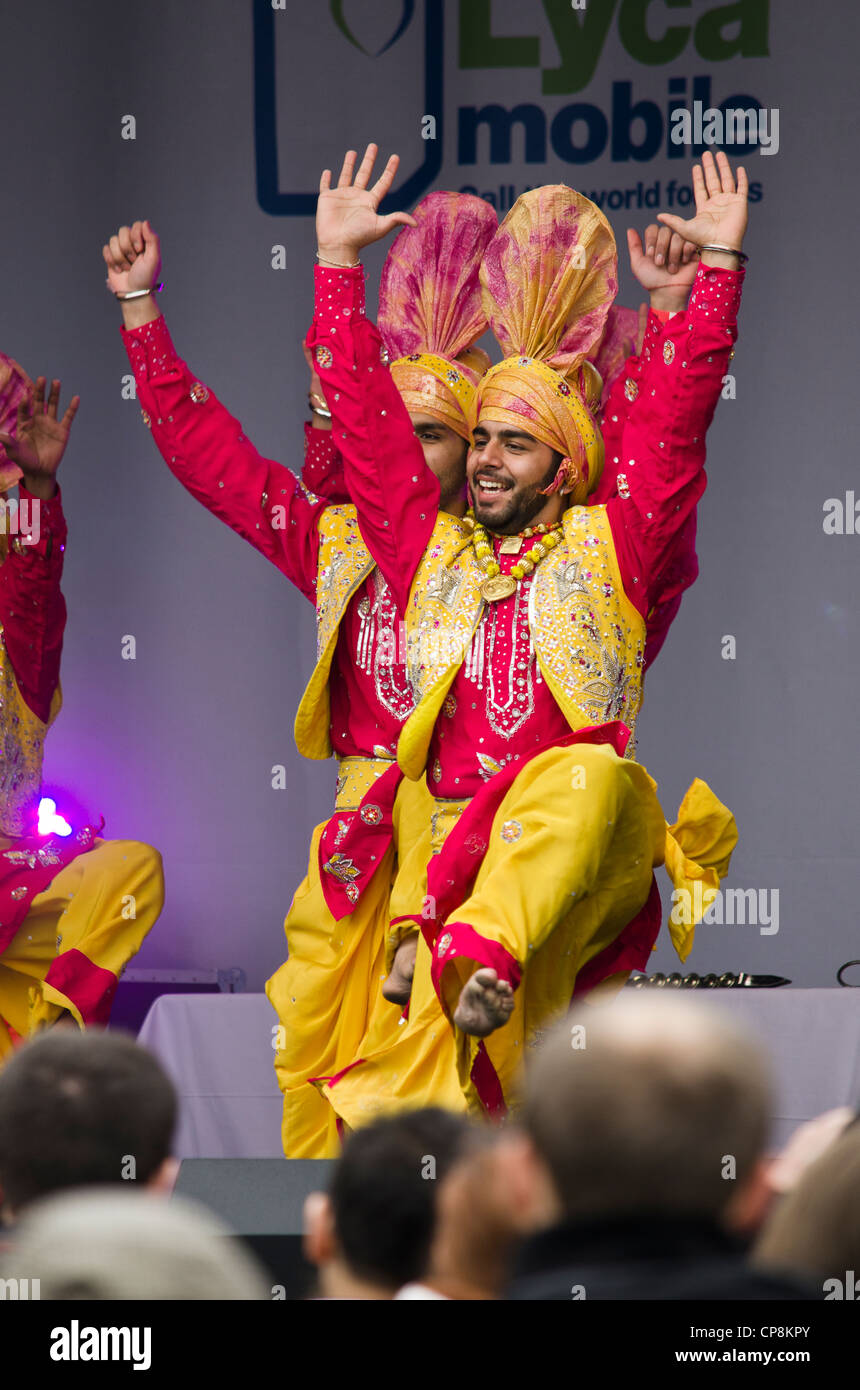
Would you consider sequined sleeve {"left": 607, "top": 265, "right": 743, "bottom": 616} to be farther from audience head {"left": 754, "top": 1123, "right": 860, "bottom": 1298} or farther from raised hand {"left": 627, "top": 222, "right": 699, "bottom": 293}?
audience head {"left": 754, "top": 1123, "right": 860, "bottom": 1298}

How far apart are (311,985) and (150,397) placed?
123 centimetres

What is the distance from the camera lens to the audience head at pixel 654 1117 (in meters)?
1.32

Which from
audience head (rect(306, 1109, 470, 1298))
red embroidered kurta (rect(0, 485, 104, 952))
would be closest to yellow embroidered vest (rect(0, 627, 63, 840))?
red embroidered kurta (rect(0, 485, 104, 952))

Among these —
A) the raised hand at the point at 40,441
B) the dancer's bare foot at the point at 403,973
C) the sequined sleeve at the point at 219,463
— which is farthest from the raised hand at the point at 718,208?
the raised hand at the point at 40,441

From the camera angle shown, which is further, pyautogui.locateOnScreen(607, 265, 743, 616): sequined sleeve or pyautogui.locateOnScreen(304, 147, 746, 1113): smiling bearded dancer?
pyautogui.locateOnScreen(607, 265, 743, 616): sequined sleeve

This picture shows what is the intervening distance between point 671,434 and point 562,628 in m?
0.38

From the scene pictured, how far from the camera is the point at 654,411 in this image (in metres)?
3.21

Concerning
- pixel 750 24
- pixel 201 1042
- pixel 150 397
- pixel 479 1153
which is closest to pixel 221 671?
pixel 201 1042

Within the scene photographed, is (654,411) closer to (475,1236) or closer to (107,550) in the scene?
(475,1236)

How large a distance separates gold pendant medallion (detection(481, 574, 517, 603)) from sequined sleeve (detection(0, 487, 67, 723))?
1.18 m

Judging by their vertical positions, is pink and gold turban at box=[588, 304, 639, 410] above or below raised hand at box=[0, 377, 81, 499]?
above

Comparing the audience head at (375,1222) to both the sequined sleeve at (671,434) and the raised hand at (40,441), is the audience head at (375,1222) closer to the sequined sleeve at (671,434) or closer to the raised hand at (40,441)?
the sequined sleeve at (671,434)

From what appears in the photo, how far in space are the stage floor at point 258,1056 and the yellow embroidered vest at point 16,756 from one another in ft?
2.19

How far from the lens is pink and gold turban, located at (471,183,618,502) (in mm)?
3457
